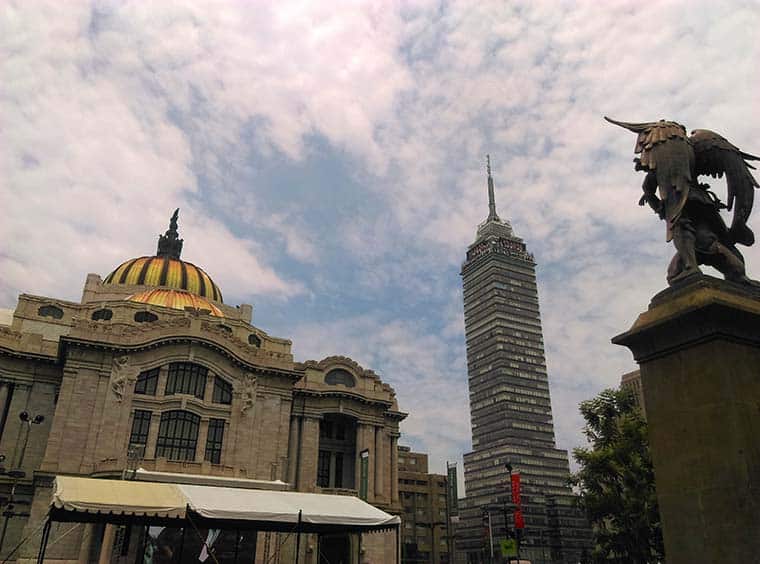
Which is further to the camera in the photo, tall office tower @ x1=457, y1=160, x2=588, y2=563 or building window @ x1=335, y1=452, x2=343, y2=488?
tall office tower @ x1=457, y1=160, x2=588, y2=563

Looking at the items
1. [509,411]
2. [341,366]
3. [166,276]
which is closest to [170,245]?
[166,276]

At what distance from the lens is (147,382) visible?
4209cm

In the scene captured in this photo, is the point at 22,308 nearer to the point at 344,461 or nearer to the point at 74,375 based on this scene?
the point at 74,375

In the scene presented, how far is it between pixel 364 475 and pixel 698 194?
4292 centimetres

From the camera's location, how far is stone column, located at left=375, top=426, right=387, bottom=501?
162ft

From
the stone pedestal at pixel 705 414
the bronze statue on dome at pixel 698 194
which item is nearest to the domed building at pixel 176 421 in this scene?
the stone pedestal at pixel 705 414

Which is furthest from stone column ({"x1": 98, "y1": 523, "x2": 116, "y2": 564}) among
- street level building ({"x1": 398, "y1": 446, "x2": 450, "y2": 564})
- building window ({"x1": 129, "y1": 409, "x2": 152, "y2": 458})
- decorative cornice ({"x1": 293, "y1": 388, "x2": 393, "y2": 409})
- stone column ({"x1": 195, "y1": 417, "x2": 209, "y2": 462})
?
street level building ({"x1": 398, "y1": 446, "x2": 450, "y2": 564})

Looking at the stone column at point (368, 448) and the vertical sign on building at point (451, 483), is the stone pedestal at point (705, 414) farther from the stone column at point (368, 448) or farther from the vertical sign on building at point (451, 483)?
the vertical sign on building at point (451, 483)

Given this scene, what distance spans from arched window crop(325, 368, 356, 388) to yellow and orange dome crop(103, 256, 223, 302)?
17.0m

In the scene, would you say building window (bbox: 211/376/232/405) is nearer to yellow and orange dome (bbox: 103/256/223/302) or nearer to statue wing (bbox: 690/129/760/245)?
yellow and orange dome (bbox: 103/256/223/302)

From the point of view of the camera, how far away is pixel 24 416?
30.8 metres

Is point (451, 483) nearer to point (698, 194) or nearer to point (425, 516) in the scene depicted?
point (425, 516)

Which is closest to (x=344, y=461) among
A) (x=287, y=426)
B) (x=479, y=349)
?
(x=287, y=426)

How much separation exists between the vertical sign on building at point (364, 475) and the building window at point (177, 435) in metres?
13.4
